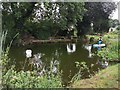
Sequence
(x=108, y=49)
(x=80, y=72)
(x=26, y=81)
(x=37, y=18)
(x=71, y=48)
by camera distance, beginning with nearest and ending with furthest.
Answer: (x=26, y=81)
(x=80, y=72)
(x=108, y=49)
(x=37, y=18)
(x=71, y=48)

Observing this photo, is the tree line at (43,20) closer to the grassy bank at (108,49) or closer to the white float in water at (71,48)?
the grassy bank at (108,49)

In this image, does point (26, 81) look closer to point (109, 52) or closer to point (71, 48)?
point (109, 52)

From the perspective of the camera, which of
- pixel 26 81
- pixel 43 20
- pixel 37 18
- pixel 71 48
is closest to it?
pixel 26 81

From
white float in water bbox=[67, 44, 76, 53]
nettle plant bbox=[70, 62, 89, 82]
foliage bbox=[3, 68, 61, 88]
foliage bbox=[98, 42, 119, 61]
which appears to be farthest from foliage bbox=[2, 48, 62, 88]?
white float in water bbox=[67, 44, 76, 53]

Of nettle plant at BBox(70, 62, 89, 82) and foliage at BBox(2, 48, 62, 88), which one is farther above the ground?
foliage at BBox(2, 48, 62, 88)

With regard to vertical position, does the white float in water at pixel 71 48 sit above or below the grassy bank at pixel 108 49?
below

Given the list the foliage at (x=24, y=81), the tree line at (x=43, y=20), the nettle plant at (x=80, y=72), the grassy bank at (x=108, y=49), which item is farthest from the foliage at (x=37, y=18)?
the foliage at (x=24, y=81)

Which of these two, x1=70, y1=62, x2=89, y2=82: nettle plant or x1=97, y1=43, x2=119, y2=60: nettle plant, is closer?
x1=70, y1=62, x2=89, y2=82: nettle plant

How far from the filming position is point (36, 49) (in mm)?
5508

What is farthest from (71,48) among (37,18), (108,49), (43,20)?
(108,49)

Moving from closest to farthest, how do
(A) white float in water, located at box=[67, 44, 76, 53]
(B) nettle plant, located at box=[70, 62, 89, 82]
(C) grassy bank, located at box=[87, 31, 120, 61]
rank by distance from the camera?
(B) nettle plant, located at box=[70, 62, 89, 82] < (C) grassy bank, located at box=[87, 31, 120, 61] < (A) white float in water, located at box=[67, 44, 76, 53]

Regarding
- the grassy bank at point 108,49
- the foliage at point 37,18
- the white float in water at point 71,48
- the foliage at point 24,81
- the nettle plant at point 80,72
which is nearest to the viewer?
the foliage at point 24,81

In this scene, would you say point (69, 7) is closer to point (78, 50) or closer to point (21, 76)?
point (78, 50)

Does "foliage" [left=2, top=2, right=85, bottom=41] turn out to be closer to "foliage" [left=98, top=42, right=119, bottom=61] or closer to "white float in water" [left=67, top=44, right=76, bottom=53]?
"white float in water" [left=67, top=44, right=76, bottom=53]
